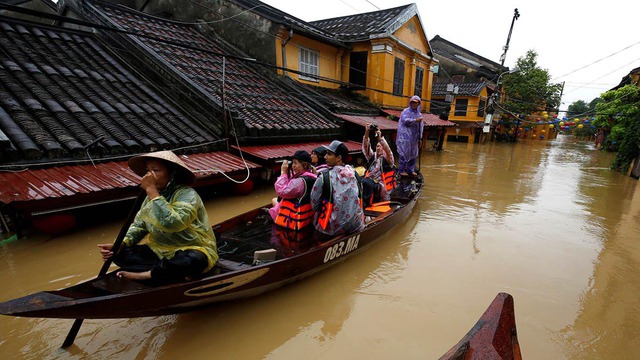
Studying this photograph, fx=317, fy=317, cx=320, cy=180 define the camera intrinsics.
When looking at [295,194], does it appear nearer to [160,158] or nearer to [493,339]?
[160,158]

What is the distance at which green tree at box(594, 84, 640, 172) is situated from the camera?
1365cm

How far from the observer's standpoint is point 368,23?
16109 millimetres

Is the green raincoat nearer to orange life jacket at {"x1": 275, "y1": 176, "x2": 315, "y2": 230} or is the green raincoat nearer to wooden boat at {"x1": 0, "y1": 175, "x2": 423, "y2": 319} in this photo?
wooden boat at {"x1": 0, "y1": 175, "x2": 423, "y2": 319}

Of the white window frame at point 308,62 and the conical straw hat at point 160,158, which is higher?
the white window frame at point 308,62

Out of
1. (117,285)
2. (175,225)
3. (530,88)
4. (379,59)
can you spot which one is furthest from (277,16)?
(530,88)

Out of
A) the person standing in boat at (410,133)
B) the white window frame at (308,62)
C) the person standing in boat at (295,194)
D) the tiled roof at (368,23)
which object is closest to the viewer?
the person standing in boat at (295,194)

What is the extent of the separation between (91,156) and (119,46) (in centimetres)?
500

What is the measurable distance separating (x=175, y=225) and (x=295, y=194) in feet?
6.56

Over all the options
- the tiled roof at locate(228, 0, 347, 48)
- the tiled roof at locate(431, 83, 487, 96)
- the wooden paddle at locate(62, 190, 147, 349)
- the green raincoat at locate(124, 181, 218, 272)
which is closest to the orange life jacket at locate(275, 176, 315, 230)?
the green raincoat at locate(124, 181, 218, 272)

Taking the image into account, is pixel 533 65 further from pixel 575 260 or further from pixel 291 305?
pixel 291 305

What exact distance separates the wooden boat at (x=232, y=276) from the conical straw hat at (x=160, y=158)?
3.27 feet

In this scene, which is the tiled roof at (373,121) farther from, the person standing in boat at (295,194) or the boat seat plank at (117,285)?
the boat seat plank at (117,285)

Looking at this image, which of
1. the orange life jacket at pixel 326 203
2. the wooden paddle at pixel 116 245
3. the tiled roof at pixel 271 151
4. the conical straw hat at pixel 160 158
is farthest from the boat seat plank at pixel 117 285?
the tiled roof at pixel 271 151

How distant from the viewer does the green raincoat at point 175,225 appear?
2.69 m
